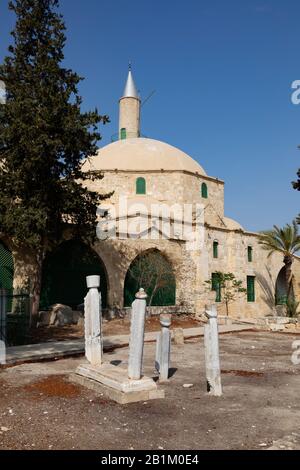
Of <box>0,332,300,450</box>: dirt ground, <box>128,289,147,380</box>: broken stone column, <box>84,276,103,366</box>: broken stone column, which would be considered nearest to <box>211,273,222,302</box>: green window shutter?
<box>0,332,300,450</box>: dirt ground

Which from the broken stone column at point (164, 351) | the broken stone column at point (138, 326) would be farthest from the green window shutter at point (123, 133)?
the broken stone column at point (138, 326)

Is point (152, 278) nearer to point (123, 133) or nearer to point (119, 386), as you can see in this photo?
point (119, 386)

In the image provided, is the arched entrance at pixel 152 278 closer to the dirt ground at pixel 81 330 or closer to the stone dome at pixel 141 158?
the dirt ground at pixel 81 330

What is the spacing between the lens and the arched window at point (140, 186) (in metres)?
28.8

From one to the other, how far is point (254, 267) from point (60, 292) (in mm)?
15831

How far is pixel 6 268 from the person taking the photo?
18.2 m

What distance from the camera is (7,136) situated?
15086mm

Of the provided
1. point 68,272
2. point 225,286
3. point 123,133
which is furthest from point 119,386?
point 123,133

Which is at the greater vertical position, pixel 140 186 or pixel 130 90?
pixel 130 90

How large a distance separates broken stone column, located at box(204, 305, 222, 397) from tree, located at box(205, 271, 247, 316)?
18818 mm

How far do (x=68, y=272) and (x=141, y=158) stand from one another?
12726 millimetres

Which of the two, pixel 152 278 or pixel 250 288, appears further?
pixel 250 288
